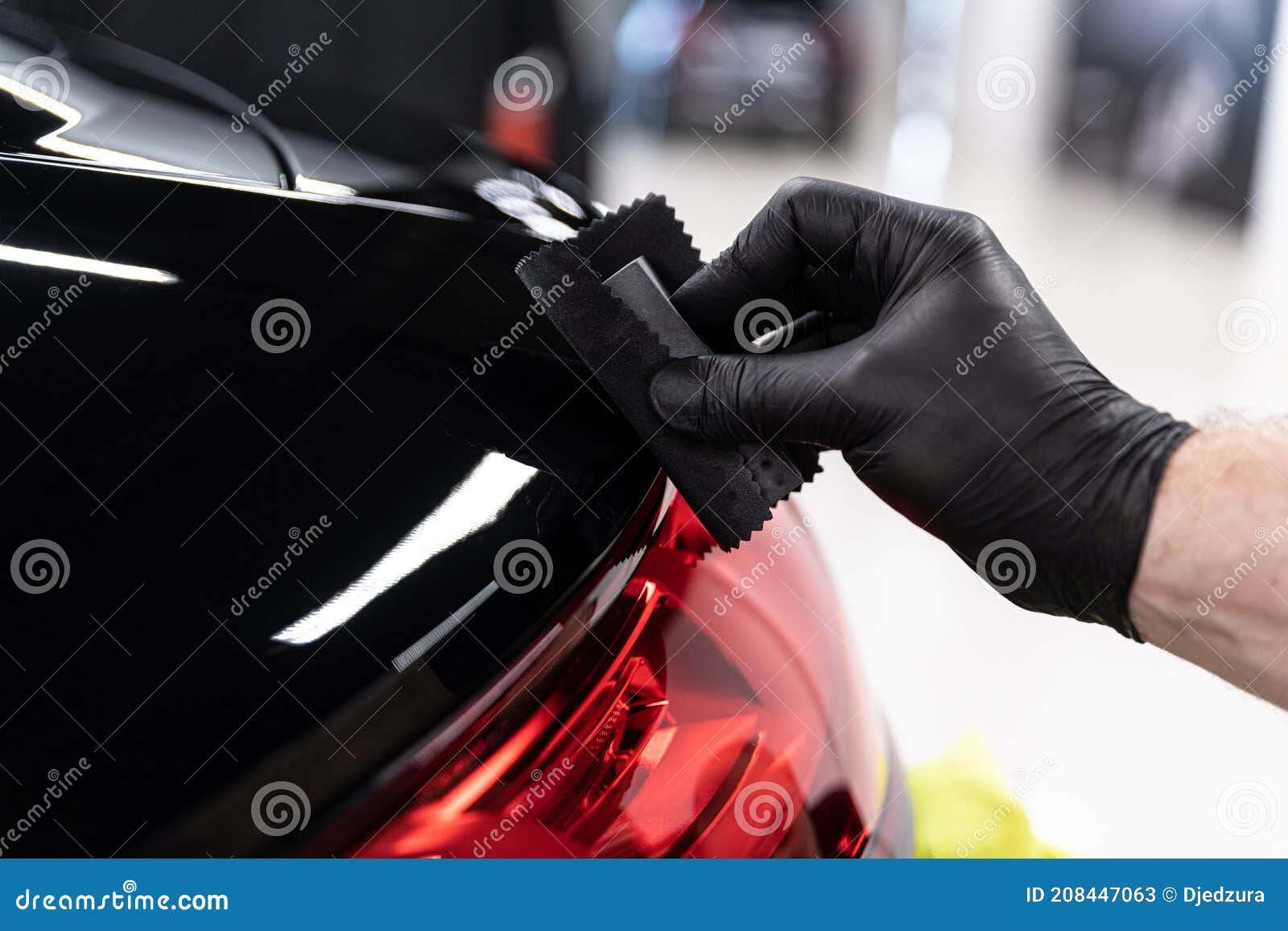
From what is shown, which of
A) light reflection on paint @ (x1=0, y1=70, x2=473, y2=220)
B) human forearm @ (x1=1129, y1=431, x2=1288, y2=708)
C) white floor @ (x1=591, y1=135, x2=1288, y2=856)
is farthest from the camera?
white floor @ (x1=591, y1=135, x2=1288, y2=856)

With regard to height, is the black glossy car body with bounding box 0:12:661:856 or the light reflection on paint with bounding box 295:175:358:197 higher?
the light reflection on paint with bounding box 295:175:358:197

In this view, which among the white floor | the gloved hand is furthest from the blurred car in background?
the gloved hand

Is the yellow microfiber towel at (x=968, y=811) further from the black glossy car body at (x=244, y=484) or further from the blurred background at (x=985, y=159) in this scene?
the black glossy car body at (x=244, y=484)

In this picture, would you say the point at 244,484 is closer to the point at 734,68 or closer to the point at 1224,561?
the point at 1224,561

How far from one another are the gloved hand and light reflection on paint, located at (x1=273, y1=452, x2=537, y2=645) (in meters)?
0.29

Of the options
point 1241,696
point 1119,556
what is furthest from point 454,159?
point 1241,696

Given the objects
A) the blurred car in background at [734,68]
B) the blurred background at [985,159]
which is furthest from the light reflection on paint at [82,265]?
the blurred car in background at [734,68]

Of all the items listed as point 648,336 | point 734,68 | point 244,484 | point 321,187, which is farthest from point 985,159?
point 244,484

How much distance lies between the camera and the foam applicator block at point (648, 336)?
830 mm

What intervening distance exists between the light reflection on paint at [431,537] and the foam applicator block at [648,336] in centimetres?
16

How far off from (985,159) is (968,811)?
17.0 ft

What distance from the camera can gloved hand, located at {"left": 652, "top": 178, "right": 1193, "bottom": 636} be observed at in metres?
0.96

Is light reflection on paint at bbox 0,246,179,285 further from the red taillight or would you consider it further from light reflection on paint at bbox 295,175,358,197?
the red taillight

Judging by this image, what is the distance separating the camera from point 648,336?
915 mm
